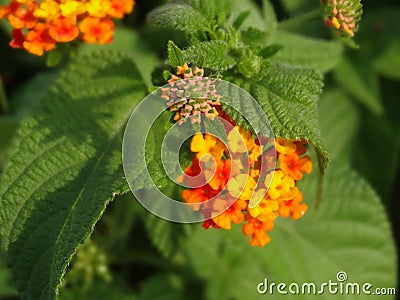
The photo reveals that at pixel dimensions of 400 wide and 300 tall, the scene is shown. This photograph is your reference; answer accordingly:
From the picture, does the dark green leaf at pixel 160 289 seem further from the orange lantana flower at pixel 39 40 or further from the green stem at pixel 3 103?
the orange lantana flower at pixel 39 40

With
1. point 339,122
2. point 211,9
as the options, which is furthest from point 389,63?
point 211,9

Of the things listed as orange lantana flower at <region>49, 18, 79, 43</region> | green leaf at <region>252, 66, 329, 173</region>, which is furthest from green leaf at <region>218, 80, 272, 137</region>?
orange lantana flower at <region>49, 18, 79, 43</region>

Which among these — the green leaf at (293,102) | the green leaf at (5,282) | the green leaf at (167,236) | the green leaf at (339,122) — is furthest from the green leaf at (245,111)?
the green leaf at (339,122)

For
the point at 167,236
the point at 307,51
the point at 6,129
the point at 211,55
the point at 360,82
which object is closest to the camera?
the point at 211,55

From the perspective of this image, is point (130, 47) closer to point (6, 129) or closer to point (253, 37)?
point (6, 129)

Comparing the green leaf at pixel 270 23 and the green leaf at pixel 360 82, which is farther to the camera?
the green leaf at pixel 360 82

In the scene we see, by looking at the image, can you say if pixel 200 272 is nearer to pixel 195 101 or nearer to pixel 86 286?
pixel 86 286

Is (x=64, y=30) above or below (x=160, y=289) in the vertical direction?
above
